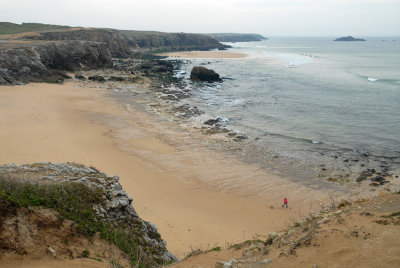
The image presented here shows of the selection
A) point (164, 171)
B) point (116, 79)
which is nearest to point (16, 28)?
point (116, 79)

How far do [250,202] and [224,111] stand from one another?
17.4m

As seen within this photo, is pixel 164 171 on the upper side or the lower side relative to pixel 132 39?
lower

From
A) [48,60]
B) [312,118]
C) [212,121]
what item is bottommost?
[212,121]

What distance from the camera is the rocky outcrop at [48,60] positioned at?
34.5 metres

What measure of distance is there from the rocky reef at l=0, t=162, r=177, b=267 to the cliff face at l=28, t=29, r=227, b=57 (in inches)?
2391

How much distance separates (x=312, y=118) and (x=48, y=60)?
3644cm

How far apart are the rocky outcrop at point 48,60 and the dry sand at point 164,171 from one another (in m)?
10.2

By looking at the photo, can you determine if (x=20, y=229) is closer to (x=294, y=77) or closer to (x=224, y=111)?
(x=224, y=111)

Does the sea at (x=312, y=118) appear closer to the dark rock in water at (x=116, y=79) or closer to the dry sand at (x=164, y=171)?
the dry sand at (x=164, y=171)

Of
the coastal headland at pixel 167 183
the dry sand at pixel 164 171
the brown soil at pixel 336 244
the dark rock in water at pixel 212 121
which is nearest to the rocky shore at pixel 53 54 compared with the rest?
the coastal headland at pixel 167 183

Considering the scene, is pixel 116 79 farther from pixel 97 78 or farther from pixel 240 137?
pixel 240 137

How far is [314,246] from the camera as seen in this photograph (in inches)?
225

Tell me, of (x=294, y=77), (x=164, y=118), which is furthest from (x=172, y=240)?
(x=294, y=77)

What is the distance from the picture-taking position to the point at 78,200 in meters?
6.85
